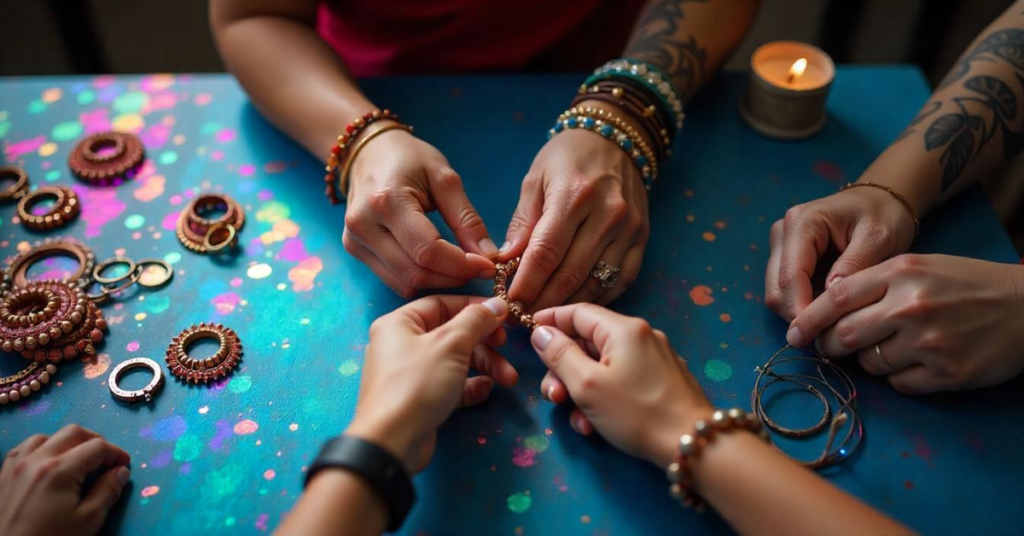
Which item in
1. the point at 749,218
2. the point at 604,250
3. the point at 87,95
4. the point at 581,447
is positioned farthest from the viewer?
the point at 87,95

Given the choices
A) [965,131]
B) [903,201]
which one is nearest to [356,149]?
[903,201]

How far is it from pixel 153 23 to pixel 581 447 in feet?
8.63

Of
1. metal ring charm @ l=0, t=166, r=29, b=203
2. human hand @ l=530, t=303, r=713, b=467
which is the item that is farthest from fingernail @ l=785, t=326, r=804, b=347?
metal ring charm @ l=0, t=166, r=29, b=203

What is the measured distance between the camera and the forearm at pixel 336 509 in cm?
78

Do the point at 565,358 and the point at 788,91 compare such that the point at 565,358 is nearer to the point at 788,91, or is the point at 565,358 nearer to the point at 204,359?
the point at 204,359

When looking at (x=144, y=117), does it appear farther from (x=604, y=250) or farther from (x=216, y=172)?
(x=604, y=250)

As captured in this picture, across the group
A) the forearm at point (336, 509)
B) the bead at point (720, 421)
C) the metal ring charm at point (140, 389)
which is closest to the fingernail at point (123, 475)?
the metal ring charm at point (140, 389)

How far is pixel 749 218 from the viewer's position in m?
1.27

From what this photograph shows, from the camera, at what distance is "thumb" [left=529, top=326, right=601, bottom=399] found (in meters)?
0.92

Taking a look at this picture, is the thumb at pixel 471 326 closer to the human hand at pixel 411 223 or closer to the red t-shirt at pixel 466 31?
the human hand at pixel 411 223

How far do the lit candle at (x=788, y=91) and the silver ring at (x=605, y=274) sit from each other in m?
0.51

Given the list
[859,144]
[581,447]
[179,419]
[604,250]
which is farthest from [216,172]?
[859,144]

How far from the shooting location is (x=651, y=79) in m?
1.31

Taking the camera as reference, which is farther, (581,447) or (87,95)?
(87,95)
